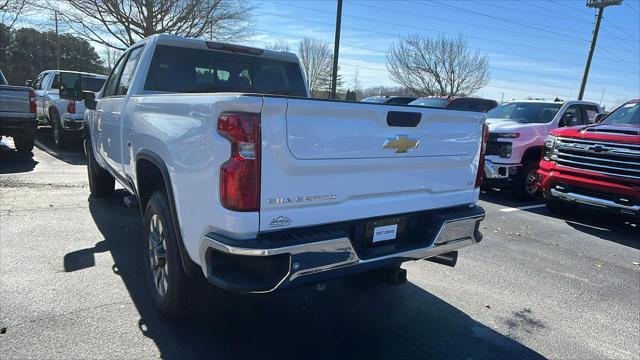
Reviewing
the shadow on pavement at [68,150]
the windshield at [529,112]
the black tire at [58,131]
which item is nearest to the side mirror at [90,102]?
the shadow on pavement at [68,150]

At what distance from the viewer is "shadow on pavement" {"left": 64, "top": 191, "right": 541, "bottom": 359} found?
302cm

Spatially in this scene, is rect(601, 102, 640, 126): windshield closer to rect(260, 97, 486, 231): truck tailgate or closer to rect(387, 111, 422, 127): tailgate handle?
rect(260, 97, 486, 231): truck tailgate

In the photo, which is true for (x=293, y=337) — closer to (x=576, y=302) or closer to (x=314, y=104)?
(x=314, y=104)

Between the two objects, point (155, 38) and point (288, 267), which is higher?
point (155, 38)

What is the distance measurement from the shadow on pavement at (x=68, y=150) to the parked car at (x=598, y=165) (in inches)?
367

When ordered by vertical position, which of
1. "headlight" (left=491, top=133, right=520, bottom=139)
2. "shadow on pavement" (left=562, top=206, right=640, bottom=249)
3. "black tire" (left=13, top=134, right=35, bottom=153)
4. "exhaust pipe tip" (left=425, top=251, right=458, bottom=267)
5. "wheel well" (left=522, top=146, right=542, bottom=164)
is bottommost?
"shadow on pavement" (left=562, top=206, right=640, bottom=249)

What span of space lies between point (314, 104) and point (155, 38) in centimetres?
261

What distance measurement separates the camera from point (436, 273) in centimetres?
459

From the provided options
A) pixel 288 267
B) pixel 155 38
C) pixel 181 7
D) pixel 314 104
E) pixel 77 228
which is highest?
pixel 181 7

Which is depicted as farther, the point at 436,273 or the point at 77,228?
the point at 77,228

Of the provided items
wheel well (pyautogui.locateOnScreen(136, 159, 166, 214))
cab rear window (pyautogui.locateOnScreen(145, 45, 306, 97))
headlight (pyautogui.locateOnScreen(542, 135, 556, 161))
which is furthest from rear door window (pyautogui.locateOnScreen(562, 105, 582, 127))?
wheel well (pyautogui.locateOnScreen(136, 159, 166, 214))

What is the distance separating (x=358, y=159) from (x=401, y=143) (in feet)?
1.21

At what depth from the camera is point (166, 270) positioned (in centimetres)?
310

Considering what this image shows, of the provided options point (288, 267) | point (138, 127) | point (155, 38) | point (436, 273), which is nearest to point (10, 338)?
point (138, 127)
